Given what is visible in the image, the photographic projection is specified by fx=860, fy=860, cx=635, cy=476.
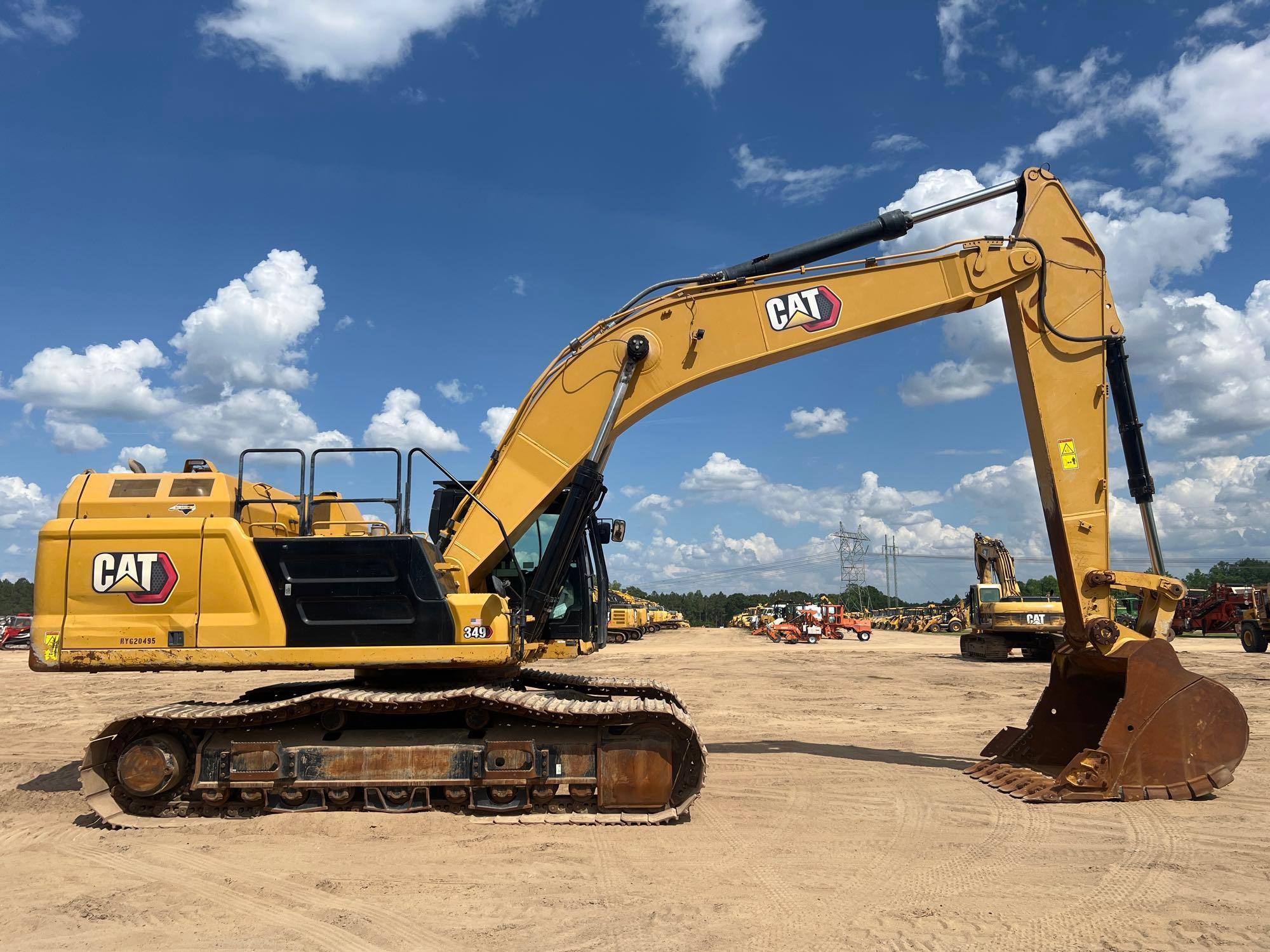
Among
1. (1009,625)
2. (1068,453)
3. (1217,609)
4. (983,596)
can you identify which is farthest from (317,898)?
(1217,609)

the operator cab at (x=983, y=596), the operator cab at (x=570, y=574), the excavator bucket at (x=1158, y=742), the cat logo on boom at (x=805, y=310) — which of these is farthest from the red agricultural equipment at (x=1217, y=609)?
the operator cab at (x=570, y=574)

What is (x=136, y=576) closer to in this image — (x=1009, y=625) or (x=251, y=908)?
(x=251, y=908)

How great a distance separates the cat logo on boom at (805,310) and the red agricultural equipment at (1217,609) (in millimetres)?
32051

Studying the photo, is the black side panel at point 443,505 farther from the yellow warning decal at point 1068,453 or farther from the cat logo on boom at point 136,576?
the yellow warning decal at point 1068,453

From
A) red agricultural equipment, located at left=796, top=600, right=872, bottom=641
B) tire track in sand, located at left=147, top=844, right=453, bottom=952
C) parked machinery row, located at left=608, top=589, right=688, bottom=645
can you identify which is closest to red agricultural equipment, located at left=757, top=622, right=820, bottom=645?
red agricultural equipment, located at left=796, top=600, right=872, bottom=641

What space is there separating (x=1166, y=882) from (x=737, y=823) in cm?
309

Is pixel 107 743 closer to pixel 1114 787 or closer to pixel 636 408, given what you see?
pixel 636 408

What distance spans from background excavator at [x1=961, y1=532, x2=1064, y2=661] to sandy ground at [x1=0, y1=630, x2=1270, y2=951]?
668 inches

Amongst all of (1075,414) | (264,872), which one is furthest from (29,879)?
(1075,414)

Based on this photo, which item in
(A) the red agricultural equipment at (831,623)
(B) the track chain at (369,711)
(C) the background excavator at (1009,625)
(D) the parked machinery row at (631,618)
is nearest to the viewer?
(B) the track chain at (369,711)

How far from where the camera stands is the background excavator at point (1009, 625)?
1040 inches

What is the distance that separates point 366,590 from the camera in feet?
24.7

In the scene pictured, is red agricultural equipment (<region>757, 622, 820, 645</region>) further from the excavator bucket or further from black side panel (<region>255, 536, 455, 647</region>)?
black side panel (<region>255, 536, 455, 647</region>)

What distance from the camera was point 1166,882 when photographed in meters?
5.68
